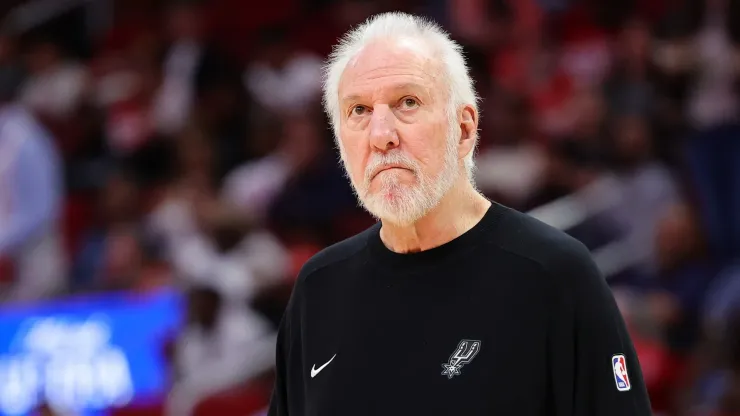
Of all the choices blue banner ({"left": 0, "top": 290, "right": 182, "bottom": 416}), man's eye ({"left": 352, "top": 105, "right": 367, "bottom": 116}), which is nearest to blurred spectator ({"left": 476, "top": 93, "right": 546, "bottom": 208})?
blue banner ({"left": 0, "top": 290, "right": 182, "bottom": 416})

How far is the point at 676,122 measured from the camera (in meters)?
6.52

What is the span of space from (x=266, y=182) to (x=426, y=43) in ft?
15.7

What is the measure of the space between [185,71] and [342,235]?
7.31ft

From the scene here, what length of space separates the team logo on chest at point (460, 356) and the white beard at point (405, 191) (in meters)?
0.28

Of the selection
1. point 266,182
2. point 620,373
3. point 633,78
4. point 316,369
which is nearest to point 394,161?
point 316,369

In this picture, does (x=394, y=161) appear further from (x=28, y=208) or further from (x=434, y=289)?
(x=28, y=208)

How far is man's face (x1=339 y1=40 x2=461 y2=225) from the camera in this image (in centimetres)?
229

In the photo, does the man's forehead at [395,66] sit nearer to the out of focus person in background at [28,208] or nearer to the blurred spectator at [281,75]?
the out of focus person in background at [28,208]

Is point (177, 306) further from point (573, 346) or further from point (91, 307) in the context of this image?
point (573, 346)

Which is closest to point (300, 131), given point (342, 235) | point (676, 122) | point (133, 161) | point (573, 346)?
point (342, 235)

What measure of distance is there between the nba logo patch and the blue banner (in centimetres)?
397

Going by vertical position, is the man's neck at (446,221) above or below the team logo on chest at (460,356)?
above

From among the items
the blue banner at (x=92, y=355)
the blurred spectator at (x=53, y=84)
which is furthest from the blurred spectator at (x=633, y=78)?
the blurred spectator at (x=53, y=84)

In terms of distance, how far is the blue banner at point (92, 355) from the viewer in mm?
5848
